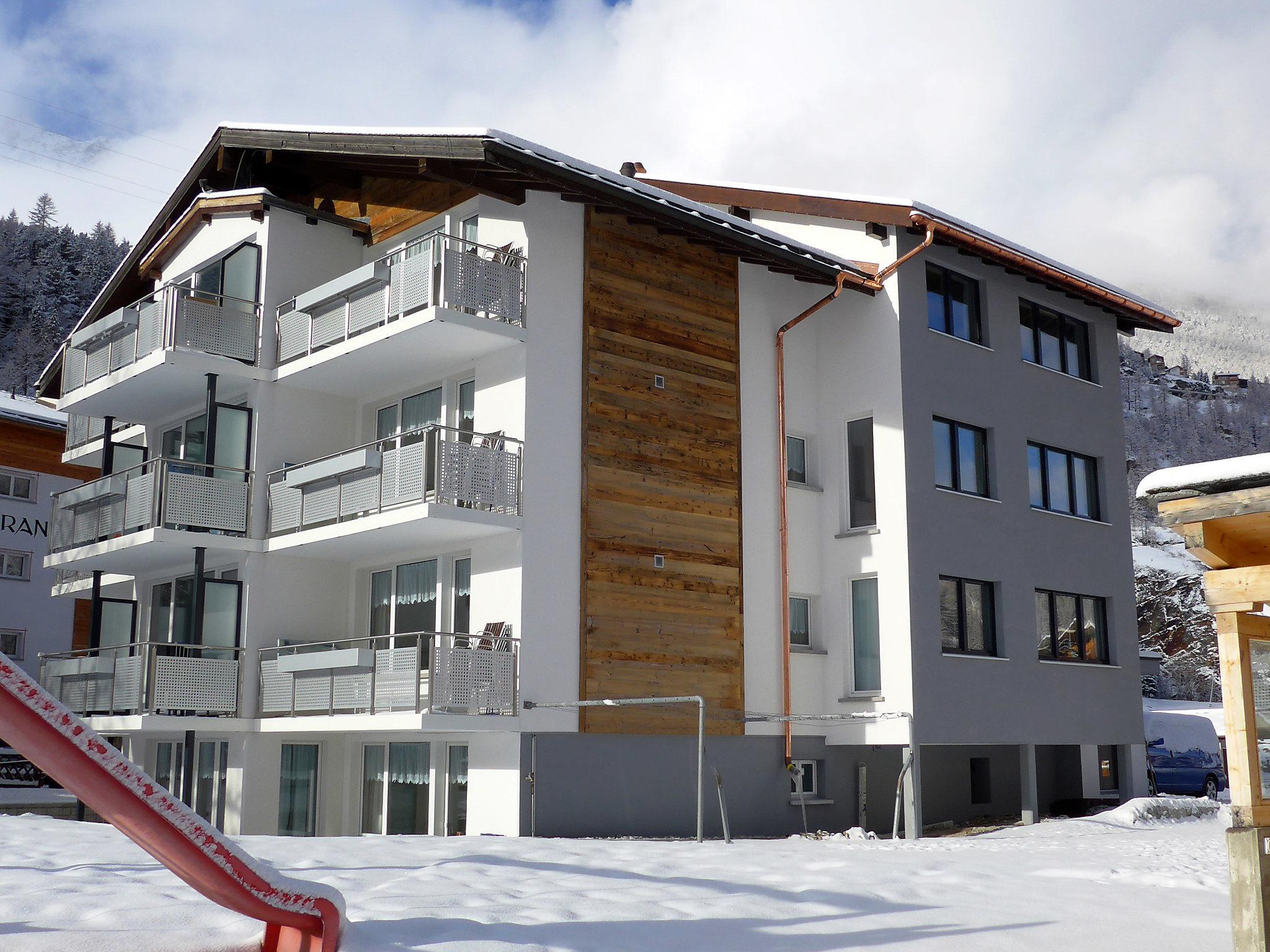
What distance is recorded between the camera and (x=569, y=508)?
57.3ft

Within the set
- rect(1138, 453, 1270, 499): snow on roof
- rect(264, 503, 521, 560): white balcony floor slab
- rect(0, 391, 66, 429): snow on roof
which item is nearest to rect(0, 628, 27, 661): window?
rect(0, 391, 66, 429): snow on roof

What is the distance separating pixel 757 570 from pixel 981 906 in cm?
1040

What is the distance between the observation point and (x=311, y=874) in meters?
10.1

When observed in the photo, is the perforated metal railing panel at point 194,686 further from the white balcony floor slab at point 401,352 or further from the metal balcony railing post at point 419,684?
the white balcony floor slab at point 401,352

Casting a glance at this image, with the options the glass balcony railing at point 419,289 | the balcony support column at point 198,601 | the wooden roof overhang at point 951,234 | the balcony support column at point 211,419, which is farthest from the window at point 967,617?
the balcony support column at point 211,419

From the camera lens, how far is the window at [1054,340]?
76.5ft

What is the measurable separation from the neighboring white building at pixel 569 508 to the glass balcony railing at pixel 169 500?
0.07 metres

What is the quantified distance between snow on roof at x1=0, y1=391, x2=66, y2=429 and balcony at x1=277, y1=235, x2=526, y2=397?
46.9ft

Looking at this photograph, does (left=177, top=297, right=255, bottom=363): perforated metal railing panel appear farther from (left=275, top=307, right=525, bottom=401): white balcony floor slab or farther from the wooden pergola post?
the wooden pergola post

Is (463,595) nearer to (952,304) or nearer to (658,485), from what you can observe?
(658,485)

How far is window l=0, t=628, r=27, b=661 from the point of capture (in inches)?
1210

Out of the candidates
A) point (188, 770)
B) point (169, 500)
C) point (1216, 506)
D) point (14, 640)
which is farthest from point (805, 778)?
point (14, 640)

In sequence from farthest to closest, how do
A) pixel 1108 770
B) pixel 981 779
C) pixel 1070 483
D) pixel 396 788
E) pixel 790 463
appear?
1. pixel 1108 770
2. pixel 1070 483
3. pixel 981 779
4. pixel 790 463
5. pixel 396 788

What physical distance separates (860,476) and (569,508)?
18.6ft
